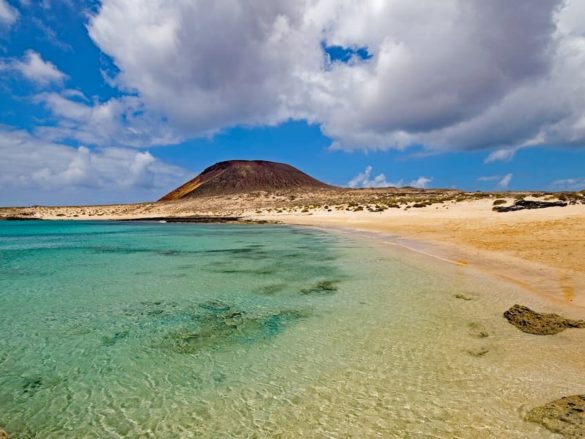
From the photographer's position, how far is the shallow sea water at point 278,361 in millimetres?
5246

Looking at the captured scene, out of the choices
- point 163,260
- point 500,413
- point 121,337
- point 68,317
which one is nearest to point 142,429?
point 121,337

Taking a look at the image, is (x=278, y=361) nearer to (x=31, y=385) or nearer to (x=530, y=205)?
(x=31, y=385)

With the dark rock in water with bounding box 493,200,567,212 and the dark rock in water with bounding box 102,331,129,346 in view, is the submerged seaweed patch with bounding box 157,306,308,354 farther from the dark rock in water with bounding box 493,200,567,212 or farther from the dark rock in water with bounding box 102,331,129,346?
the dark rock in water with bounding box 493,200,567,212

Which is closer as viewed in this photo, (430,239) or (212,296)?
(212,296)

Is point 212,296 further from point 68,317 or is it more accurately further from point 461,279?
point 461,279

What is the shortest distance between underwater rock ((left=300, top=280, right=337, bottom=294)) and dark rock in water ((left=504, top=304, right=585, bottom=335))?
5674 mm

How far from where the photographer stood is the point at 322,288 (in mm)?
13188

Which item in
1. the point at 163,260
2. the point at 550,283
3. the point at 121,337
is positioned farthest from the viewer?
the point at 163,260

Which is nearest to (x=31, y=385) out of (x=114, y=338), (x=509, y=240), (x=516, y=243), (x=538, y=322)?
(x=114, y=338)

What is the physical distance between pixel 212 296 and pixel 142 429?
7.35m

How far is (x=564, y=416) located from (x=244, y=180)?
153 metres

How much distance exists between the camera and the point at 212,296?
491 inches

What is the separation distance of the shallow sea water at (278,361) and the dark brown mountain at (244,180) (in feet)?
413

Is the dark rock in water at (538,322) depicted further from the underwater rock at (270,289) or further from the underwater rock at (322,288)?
the underwater rock at (270,289)
